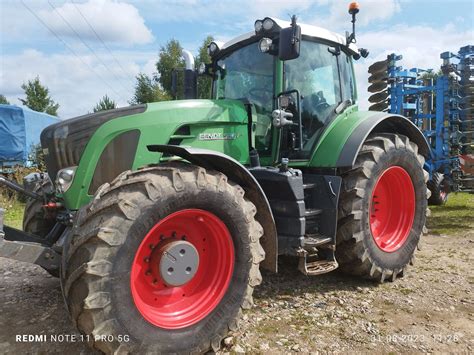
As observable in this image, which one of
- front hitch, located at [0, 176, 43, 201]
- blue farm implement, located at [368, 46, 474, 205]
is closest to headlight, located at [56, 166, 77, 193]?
front hitch, located at [0, 176, 43, 201]

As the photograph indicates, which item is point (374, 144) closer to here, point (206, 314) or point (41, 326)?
point (206, 314)

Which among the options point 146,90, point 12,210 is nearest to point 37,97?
point 146,90

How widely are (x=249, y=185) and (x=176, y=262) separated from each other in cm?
88

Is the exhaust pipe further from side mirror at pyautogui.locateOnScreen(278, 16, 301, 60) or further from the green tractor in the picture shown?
side mirror at pyautogui.locateOnScreen(278, 16, 301, 60)

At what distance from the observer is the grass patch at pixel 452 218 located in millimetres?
6836

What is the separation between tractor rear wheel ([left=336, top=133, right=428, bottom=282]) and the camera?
4051 mm

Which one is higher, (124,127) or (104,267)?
(124,127)

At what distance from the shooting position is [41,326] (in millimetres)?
3350

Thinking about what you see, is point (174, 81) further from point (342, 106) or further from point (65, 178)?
point (65, 178)

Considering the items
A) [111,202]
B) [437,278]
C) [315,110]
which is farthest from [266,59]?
[437,278]

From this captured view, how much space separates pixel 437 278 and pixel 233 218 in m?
2.68

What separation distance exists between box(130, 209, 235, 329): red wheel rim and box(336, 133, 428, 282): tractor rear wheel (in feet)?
4.89

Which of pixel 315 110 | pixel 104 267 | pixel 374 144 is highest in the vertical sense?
pixel 315 110

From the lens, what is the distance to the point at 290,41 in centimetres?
349
